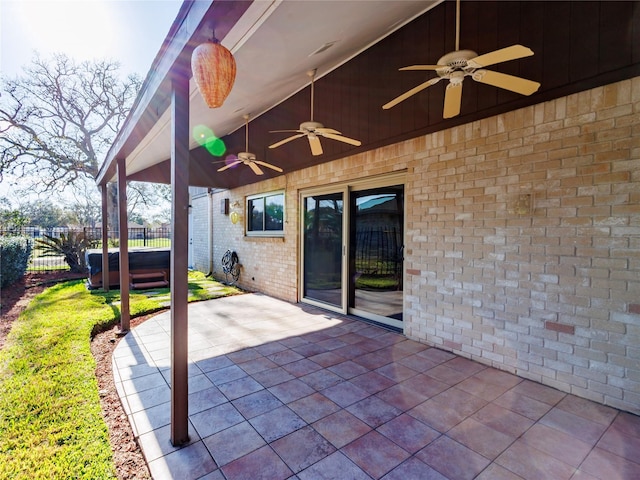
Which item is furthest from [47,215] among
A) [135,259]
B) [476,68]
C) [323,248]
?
[476,68]

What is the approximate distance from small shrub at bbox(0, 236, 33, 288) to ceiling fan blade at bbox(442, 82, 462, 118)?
8392mm

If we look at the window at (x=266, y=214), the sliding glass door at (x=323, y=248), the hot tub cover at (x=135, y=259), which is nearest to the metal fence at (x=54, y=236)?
the hot tub cover at (x=135, y=259)

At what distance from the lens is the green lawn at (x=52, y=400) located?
174 centimetres

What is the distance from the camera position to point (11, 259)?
6445mm

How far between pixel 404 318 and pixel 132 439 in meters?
3.11

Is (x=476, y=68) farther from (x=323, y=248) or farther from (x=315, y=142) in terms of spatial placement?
(x=323, y=248)

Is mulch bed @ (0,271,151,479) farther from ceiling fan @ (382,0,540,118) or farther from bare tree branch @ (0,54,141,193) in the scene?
bare tree branch @ (0,54,141,193)

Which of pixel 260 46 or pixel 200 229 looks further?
pixel 200 229

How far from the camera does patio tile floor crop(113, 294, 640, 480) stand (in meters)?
1.77

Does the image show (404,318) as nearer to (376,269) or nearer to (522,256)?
(376,269)

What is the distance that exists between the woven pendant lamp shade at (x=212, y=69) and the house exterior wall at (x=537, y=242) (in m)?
2.68

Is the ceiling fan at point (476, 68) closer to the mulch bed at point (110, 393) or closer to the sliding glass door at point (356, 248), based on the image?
the sliding glass door at point (356, 248)

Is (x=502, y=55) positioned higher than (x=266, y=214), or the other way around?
(x=502, y=55)

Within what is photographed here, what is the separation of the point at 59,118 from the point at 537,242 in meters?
17.0
